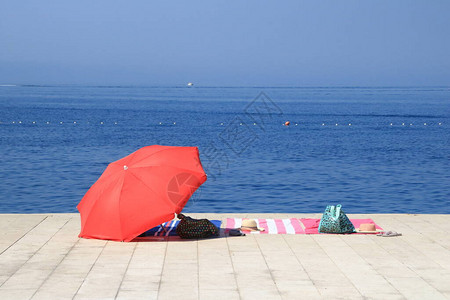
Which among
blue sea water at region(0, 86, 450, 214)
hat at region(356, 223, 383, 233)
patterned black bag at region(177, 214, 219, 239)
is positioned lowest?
blue sea water at region(0, 86, 450, 214)

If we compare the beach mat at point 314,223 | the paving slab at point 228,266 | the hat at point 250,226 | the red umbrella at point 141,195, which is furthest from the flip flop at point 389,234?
the red umbrella at point 141,195

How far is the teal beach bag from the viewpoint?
12.7 m

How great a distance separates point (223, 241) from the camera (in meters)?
12.2

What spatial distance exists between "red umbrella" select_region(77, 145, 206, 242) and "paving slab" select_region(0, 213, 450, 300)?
1.09 ft

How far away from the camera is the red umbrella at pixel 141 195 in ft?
38.7

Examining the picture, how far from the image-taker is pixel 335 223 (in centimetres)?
1275

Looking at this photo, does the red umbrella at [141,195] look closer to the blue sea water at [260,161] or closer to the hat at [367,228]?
the hat at [367,228]

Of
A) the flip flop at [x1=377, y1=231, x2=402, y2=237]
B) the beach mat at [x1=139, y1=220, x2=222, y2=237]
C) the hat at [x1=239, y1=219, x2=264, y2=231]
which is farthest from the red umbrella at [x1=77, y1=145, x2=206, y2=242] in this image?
the flip flop at [x1=377, y1=231, x2=402, y2=237]

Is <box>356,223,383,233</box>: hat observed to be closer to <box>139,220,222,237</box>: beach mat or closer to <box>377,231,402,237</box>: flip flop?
<box>377,231,402,237</box>: flip flop

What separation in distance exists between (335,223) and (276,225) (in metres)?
1.28

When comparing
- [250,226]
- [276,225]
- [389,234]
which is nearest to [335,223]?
[389,234]

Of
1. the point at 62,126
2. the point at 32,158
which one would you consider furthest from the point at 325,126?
the point at 32,158

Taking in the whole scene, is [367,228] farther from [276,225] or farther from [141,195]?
[141,195]

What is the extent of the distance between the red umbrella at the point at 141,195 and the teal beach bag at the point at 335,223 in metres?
2.53
